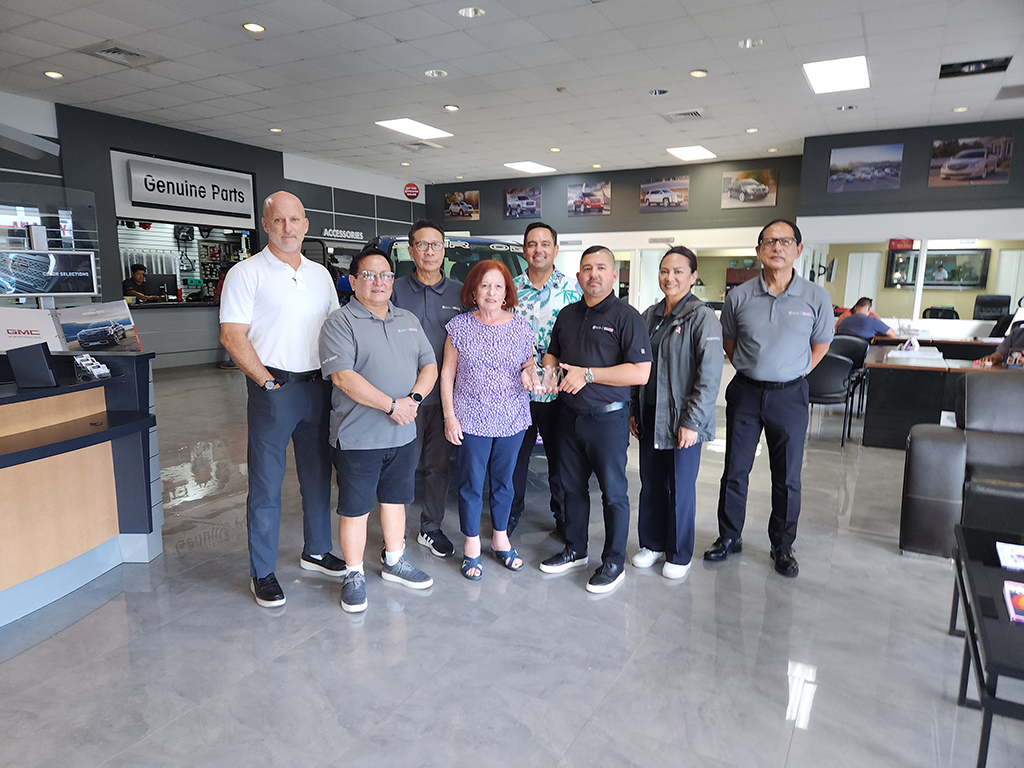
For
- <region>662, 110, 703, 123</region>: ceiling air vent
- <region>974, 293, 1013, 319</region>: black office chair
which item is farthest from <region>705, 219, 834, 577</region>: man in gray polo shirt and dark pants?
<region>974, 293, 1013, 319</region>: black office chair

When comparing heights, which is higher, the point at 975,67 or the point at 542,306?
the point at 975,67

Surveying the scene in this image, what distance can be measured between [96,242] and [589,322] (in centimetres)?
849

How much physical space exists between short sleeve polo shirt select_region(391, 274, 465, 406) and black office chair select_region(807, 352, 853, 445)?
3.86m

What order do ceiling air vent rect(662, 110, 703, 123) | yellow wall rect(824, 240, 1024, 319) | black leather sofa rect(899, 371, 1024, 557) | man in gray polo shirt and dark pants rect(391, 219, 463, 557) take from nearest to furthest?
black leather sofa rect(899, 371, 1024, 557) → man in gray polo shirt and dark pants rect(391, 219, 463, 557) → ceiling air vent rect(662, 110, 703, 123) → yellow wall rect(824, 240, 1024, 319)

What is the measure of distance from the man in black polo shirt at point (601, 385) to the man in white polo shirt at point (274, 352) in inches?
42.2

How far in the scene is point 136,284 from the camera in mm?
9648

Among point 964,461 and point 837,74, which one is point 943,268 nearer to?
point 837,74

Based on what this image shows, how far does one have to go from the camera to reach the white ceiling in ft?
17.7

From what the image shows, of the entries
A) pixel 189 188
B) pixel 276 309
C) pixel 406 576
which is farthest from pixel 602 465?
pixel 189 188

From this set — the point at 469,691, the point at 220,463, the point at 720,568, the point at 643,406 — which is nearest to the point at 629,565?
the point at 720,568

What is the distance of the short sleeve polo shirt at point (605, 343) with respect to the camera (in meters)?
2.67

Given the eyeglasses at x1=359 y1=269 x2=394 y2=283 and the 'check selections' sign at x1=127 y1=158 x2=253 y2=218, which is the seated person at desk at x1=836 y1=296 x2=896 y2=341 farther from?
the 'check selections' sign at x1=127 y1=158 x2=253 y2=218

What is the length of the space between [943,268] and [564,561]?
370 inches

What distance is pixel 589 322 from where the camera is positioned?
9.02ft
